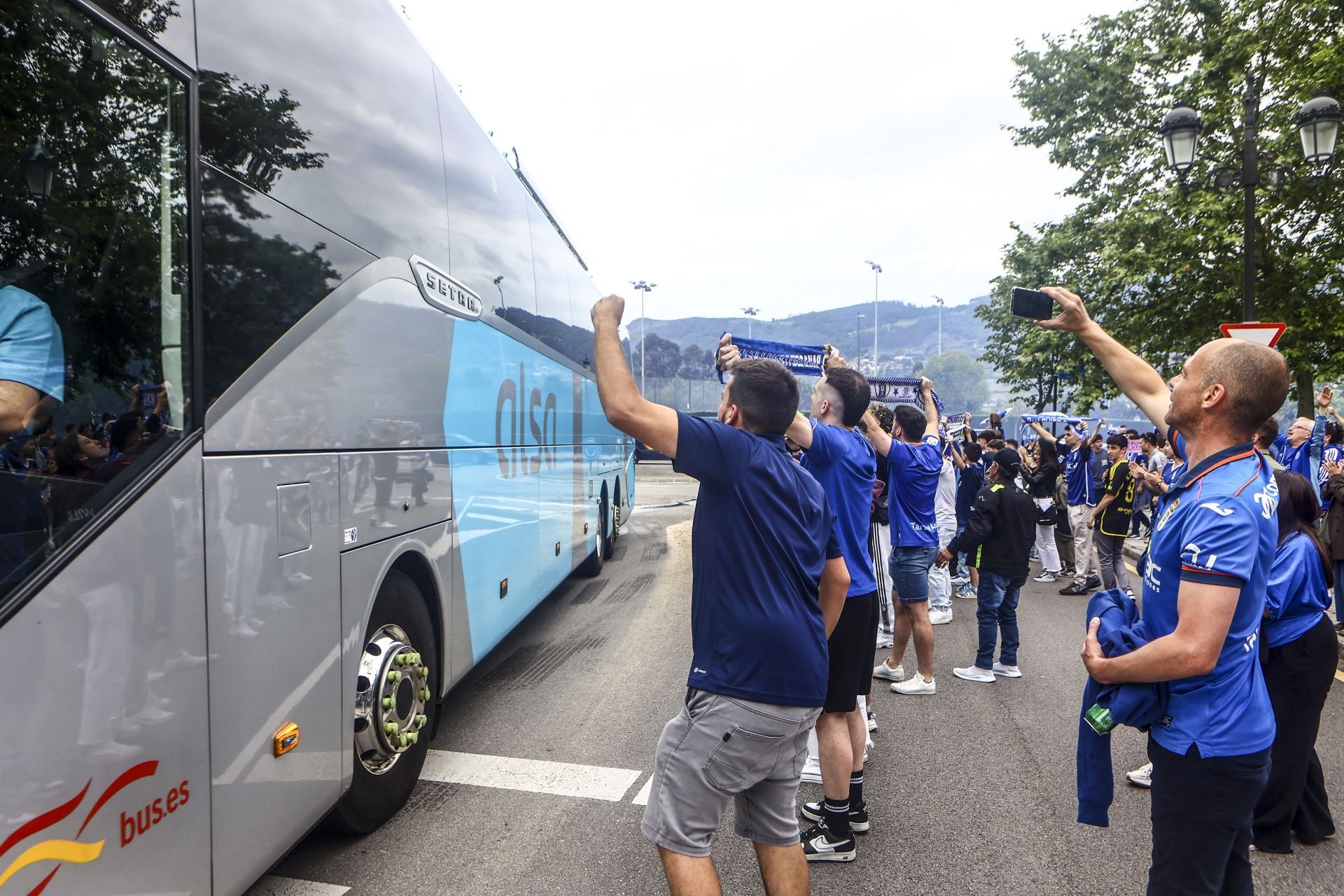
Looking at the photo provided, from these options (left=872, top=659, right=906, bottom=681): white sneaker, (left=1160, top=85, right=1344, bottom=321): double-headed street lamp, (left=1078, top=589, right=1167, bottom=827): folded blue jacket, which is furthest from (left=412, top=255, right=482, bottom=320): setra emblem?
(left=1160, top=85, right=1344, bottom=321): double-headed street lamp

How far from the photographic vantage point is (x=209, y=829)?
9.04ft

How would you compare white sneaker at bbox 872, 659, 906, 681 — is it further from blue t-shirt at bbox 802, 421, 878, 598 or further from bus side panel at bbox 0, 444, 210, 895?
bus side panel at bbox 0, 444, 210, 895

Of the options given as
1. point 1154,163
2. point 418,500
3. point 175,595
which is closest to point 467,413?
point 418,500

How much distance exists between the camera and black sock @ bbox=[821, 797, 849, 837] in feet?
12.7

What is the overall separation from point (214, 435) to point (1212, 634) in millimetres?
2922

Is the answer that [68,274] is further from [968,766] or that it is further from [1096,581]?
[1096,581]

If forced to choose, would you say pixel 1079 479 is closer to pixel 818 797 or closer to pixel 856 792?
pixel 818 797

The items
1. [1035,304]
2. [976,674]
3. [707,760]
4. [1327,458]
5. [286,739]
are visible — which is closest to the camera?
[707,760]

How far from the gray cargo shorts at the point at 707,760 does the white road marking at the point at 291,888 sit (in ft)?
5.72

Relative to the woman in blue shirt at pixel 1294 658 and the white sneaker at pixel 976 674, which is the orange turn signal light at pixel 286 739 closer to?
the woman in blue shirt at pixel 1294 658

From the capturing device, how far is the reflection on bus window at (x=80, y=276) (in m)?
2.21

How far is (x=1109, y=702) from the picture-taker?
2.43 metres

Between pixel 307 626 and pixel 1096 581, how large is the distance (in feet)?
34.6

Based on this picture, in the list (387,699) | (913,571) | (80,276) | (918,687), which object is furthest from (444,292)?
(918,687)
